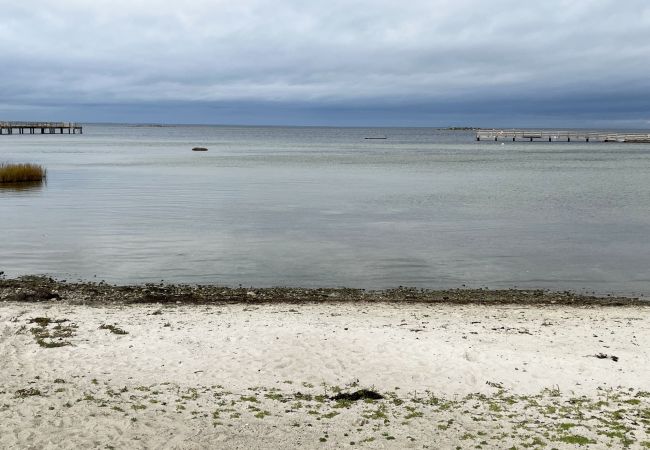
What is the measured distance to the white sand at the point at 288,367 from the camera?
30.4 ft

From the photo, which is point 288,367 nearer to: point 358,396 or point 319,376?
point 319,376

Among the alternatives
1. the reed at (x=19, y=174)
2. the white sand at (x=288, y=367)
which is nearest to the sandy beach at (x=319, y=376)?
the white sand at (x=288, y=367)

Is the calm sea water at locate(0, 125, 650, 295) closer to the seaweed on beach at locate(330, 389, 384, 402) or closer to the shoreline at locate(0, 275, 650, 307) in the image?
the shoreline at locate(0, 275, 650, 307)

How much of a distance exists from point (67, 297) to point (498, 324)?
1150cm

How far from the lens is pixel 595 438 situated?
29.5ft

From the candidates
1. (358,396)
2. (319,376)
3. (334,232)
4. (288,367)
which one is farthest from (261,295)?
(334,232)

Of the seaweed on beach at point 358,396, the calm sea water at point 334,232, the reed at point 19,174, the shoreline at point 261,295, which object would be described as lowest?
the shoreline at point 261,295

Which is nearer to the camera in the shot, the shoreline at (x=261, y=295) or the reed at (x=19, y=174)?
the shoreline at (x=261, y=295)

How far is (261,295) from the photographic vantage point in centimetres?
1867

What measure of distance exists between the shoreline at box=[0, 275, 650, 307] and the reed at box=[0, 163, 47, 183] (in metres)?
34.8

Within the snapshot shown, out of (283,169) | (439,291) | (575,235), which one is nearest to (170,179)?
(283,169)

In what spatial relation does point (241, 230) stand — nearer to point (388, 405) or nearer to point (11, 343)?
point (11, 343)

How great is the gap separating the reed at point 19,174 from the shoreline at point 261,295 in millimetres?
34767

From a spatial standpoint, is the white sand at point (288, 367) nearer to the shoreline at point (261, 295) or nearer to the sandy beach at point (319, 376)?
the sandy beach at point (319, 376)
